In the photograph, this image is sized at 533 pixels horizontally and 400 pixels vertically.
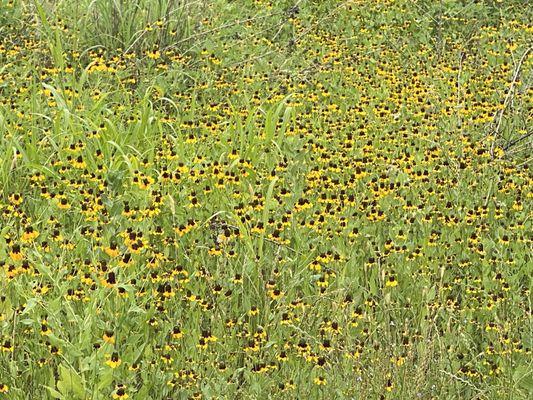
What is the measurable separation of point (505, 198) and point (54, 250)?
220 cm

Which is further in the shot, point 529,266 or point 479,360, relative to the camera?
Answer: point 529,266

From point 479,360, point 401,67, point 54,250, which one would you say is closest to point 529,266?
point 479,360

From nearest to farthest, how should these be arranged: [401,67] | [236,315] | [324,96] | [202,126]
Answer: [236,315]
[202,126]
[324,96]
[401,67]

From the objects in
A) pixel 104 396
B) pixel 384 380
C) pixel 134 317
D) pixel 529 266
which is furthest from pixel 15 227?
pixel 529 266

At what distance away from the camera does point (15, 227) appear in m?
4.12

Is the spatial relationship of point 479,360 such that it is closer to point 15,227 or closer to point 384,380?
point 384,380

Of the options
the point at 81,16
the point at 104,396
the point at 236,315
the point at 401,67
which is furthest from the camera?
the point at 81,16

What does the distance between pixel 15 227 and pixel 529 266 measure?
7.13ft

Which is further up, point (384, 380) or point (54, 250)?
point (54, 250)

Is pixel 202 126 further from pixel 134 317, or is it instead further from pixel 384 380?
pixel 384 380

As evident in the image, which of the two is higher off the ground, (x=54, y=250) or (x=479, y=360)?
(x=54, y=250)

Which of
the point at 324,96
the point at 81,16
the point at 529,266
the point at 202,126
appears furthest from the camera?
the point at 81,16

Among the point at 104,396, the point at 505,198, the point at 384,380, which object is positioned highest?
the point at 104,396

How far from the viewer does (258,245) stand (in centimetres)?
409
